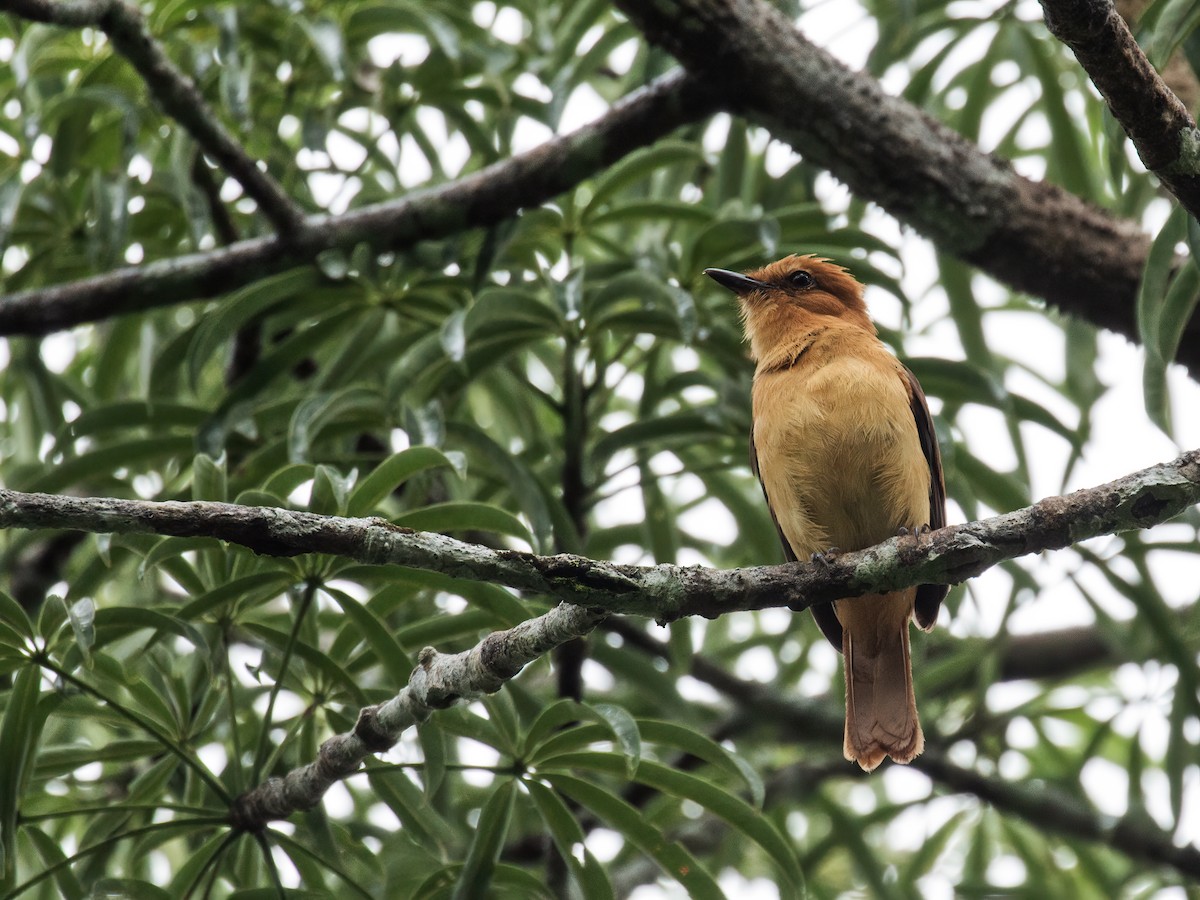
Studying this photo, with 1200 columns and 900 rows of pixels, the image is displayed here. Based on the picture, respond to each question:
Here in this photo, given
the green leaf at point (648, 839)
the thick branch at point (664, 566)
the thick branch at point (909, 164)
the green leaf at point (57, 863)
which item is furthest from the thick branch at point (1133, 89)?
the green leaf at point (57, 863)

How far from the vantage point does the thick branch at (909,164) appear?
389cm

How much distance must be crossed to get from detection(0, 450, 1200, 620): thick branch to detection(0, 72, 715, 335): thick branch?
76.6 inches

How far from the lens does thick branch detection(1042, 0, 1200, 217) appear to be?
2430mm

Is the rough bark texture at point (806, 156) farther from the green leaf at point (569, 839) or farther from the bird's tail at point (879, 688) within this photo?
the green leaf at point (569, 839)

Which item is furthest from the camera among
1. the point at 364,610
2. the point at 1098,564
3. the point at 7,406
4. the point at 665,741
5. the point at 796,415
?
the point at 7,406

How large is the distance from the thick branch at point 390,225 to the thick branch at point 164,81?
0.52 ft

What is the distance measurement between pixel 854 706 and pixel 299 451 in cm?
169

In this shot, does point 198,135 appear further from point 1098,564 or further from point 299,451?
point 1098,564

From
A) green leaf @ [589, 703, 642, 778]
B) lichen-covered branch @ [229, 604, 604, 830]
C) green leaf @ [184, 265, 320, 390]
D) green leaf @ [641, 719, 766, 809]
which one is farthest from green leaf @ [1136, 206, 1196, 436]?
green leaf @ [184, 265, 320, 390]

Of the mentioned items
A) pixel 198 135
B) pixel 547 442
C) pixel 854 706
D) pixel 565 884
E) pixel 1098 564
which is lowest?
pixel 565 884

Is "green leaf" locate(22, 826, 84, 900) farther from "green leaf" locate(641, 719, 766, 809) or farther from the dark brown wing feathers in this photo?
the dark brown wing feathers

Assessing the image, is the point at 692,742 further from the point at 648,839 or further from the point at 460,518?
the point at 460,518

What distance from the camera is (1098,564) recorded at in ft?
14.4

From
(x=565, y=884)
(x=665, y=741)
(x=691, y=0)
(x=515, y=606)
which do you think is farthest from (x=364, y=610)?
(x=691, y=0)
